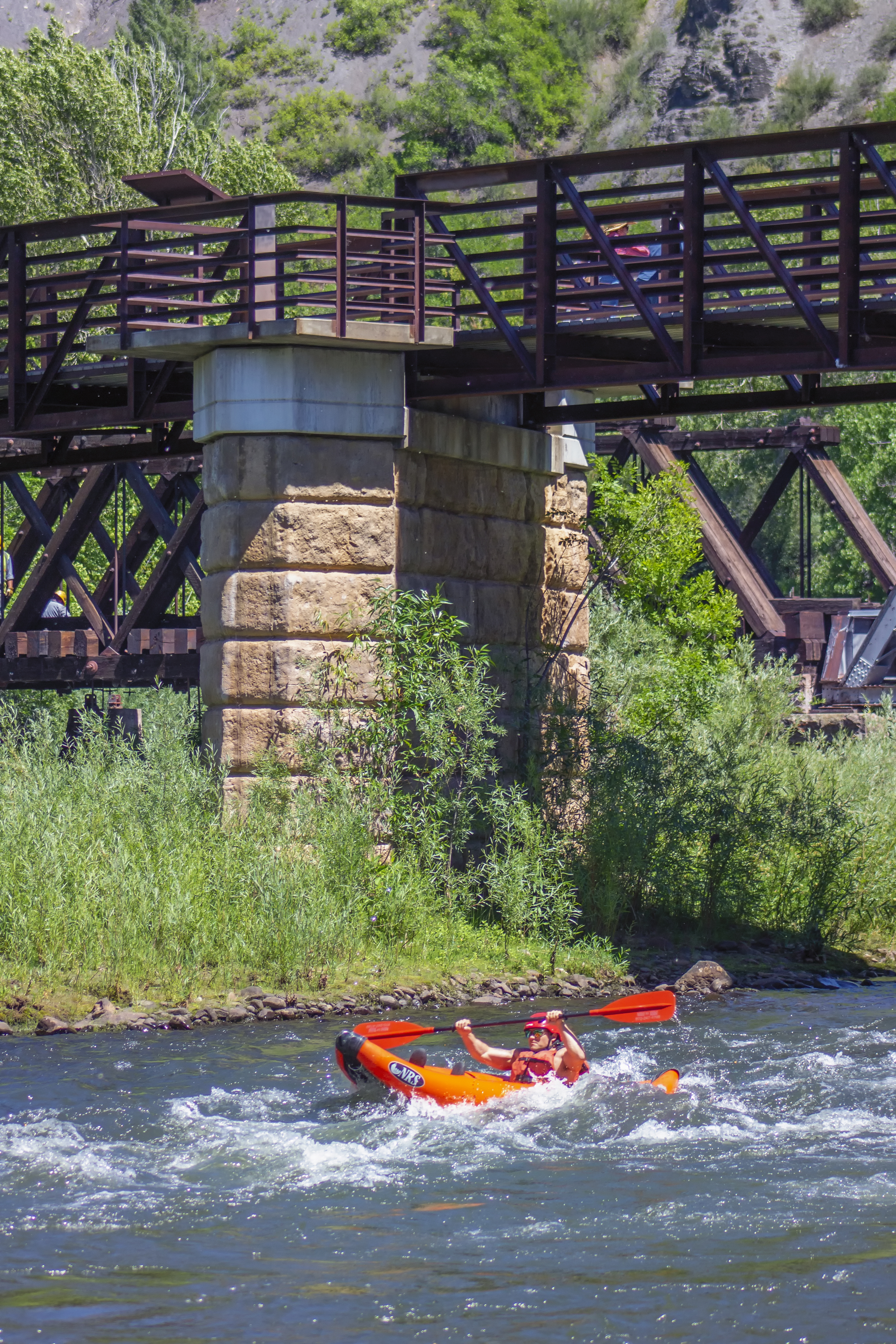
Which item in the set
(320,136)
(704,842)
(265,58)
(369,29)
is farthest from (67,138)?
(369,29)

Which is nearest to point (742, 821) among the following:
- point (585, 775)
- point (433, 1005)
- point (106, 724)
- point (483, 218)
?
point (585, 775)

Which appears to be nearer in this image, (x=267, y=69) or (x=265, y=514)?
(x=265, y=514)

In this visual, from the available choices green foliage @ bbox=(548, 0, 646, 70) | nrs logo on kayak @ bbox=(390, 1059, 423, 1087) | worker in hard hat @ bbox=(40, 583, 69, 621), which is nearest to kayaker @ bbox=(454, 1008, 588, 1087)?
nrs logo on kayak @ bbox=(390, 1059, 423, 1087)

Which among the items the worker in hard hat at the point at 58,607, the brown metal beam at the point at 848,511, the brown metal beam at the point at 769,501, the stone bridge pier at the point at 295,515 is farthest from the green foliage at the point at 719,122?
the stone bridge pier at the point at 295,515

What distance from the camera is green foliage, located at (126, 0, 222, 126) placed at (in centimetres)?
10875

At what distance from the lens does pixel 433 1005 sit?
15.4m

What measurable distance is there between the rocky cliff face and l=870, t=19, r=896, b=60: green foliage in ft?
0.25

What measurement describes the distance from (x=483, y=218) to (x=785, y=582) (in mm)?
42220

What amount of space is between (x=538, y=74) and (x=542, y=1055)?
437 feet

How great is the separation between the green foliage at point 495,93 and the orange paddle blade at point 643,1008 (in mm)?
113255

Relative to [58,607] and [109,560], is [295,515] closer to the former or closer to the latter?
[109,560]

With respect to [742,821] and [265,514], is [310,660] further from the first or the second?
[742,821]

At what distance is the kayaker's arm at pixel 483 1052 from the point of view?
42.3ft

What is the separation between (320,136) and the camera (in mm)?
137500
